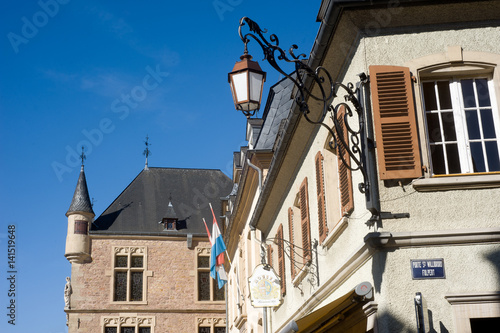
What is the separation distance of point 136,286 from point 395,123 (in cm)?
2777

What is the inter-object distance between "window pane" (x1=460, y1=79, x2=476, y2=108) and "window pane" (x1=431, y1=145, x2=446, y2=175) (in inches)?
24.2

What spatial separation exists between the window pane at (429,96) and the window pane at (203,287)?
27.4 metres

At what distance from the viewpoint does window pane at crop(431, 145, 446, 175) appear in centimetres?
791

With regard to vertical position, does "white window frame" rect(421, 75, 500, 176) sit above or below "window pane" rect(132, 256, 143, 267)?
below

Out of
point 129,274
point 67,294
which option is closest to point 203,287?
point 129,274

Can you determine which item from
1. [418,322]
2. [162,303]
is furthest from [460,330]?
[162,303]

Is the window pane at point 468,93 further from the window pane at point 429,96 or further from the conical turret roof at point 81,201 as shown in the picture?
the conical turret roof at point 81,201

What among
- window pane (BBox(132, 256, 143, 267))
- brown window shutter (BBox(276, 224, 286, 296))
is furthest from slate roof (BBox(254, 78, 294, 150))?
window pane (BBox(132, 256, 143, 267))

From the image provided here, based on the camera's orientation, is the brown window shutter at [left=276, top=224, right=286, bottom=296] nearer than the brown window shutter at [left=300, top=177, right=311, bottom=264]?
No

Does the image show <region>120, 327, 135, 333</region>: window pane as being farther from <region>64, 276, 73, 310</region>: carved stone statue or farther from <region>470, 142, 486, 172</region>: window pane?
<region>470, 142, 486, 172</region>: window pane

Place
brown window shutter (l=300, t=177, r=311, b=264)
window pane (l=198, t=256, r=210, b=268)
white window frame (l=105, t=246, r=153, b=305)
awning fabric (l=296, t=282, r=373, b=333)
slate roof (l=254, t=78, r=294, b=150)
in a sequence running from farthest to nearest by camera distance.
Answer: window pane (l=198, t=256, r=210, b=268) < white window frame (l=105, t=246, r=153, b=305) < slate roof (l=254, t=78, r=294, b=150) < brown window shutter (l=300, t=177, r=311, b=264) < awning fabric (l=296, t=282, r=373, b=333)

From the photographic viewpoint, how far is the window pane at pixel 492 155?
25.6 ft

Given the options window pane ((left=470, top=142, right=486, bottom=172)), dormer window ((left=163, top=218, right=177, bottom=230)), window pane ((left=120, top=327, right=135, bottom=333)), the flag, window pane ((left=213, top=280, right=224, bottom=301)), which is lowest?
window pane ((left=470, top=142, right=486, bottom=172))

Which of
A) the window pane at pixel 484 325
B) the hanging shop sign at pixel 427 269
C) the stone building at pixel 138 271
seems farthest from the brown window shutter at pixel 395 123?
the stone building at pixel 138 271
